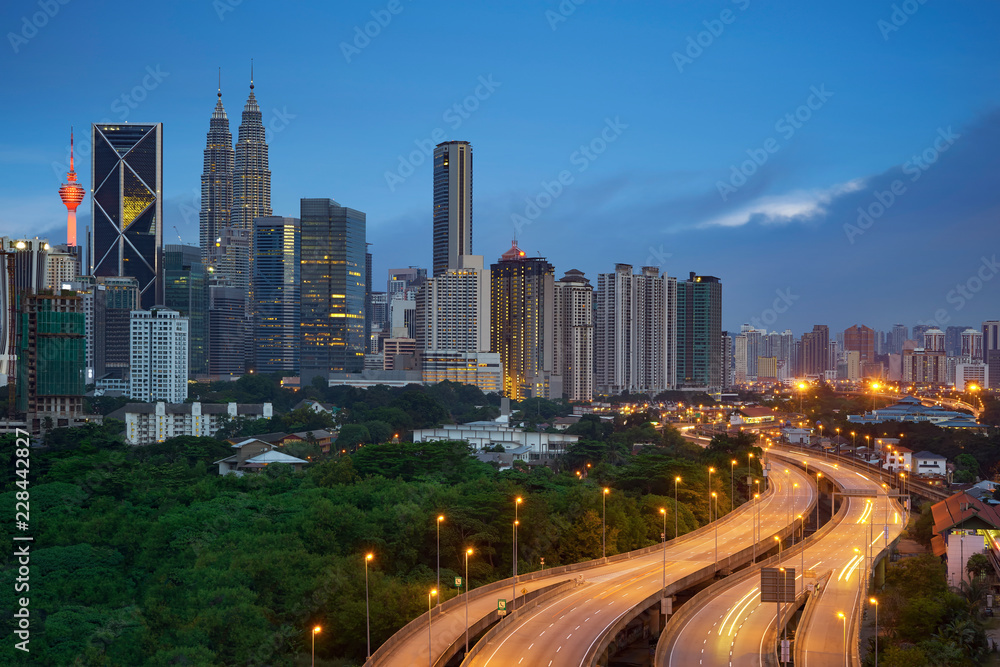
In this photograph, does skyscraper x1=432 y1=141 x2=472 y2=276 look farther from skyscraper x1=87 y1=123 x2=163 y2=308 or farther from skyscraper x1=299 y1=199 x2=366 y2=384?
skyscraper x1=87 y1=123 x2=163 y2=308

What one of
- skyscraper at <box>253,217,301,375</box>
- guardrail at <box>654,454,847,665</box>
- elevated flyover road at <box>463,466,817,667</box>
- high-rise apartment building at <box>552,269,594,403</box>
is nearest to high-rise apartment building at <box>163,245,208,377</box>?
skyscraper at <box>253,217,301,375</box>

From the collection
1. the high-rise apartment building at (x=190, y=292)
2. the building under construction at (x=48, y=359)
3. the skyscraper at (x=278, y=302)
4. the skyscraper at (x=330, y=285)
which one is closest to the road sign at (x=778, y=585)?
the building under construction at (x=48, y=359)

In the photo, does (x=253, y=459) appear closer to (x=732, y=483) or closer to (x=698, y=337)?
(x=732, y=483)

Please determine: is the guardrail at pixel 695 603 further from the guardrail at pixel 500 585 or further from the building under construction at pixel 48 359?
the building under construction at pixel 48 359

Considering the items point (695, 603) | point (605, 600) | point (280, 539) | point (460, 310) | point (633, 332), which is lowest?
point (695, 603)

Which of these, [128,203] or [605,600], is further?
[128,203]

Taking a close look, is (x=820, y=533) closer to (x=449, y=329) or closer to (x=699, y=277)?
(x=449, y=329)

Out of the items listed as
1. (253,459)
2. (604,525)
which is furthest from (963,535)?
(253,459)

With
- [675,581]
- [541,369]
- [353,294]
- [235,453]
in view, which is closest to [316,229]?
[353,294]
